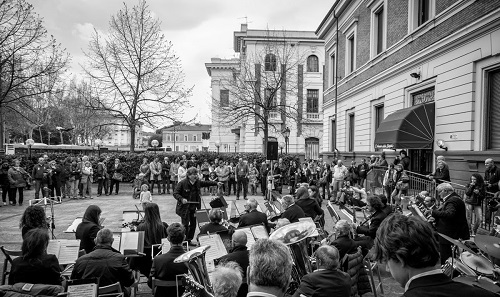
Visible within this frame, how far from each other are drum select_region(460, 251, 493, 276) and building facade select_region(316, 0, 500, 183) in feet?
24.4

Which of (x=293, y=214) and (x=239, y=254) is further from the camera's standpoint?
(x=293, y=214)

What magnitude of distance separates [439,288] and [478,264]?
2856 mm

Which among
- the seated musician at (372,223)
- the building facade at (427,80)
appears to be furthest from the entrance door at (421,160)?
the seated musician at (372,223)

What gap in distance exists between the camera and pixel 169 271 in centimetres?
488

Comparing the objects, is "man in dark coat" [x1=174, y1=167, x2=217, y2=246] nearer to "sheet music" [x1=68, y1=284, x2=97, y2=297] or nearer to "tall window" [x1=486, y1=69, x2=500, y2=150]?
"sheet music" [x1=68, y1=284, x2=97, y2=297]

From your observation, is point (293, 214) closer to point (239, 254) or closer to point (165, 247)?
point (239, 254)

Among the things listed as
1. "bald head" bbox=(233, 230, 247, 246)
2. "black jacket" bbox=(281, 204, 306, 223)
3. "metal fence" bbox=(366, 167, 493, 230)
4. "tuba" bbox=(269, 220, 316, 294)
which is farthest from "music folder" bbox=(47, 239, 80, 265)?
"metal fence" bbox=(366, 167, 493, 230)

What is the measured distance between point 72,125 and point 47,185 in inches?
1538

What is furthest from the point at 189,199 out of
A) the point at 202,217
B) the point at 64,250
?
the point at 64,250

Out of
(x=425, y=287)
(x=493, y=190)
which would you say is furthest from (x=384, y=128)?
(x=425, y=287)

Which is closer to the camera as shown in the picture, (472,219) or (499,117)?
(472,219)

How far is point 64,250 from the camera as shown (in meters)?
5.44

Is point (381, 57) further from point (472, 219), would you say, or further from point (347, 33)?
point (472, 219)

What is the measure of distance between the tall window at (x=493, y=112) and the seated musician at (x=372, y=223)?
21.1 feet
